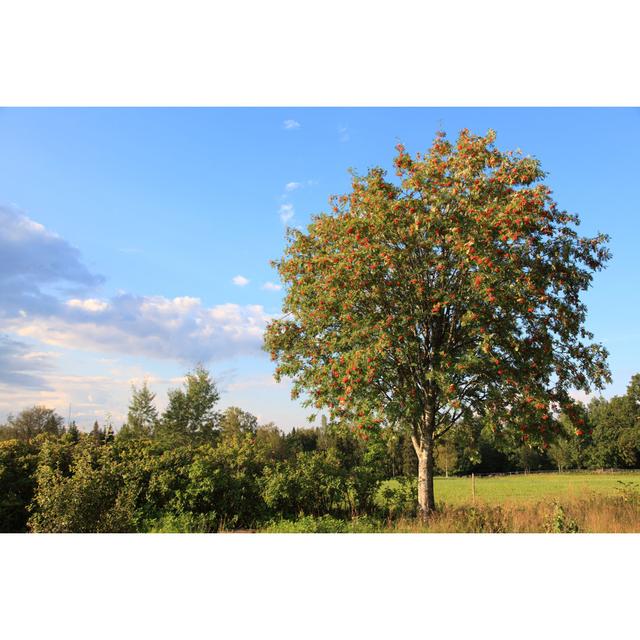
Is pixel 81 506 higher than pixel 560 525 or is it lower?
higher

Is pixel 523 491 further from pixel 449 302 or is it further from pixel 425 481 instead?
pixel 449 302

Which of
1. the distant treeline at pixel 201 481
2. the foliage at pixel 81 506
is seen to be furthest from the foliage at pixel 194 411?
the foliage at pixel 81 506

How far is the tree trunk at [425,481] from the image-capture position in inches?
485

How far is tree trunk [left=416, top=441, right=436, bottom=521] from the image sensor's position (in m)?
12.3

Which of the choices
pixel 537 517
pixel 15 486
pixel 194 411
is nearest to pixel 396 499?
pixel 537 517

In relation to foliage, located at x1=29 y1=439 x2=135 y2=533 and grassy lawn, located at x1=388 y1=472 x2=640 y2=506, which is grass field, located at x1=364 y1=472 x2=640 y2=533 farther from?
foliage, located at x1=29 y1=439 x2=135 y2=533

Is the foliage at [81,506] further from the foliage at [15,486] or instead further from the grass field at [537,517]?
the grass field at [537,517]

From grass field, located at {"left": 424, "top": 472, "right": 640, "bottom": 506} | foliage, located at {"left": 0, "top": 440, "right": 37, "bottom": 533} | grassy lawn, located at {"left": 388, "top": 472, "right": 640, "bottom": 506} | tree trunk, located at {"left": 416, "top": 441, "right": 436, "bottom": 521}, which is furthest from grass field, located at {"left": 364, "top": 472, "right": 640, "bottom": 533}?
foliage, located at {"left": 0, "top": 440, "right": 37, "bottom": 533}

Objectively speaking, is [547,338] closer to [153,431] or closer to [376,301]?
[376,301]

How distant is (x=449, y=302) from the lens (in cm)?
1169

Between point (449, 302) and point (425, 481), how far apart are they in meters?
4.59

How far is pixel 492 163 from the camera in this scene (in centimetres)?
1262

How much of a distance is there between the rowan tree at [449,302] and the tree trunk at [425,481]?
29 millimetres

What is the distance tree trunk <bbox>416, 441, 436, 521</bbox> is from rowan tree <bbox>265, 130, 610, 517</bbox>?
0.09ft
